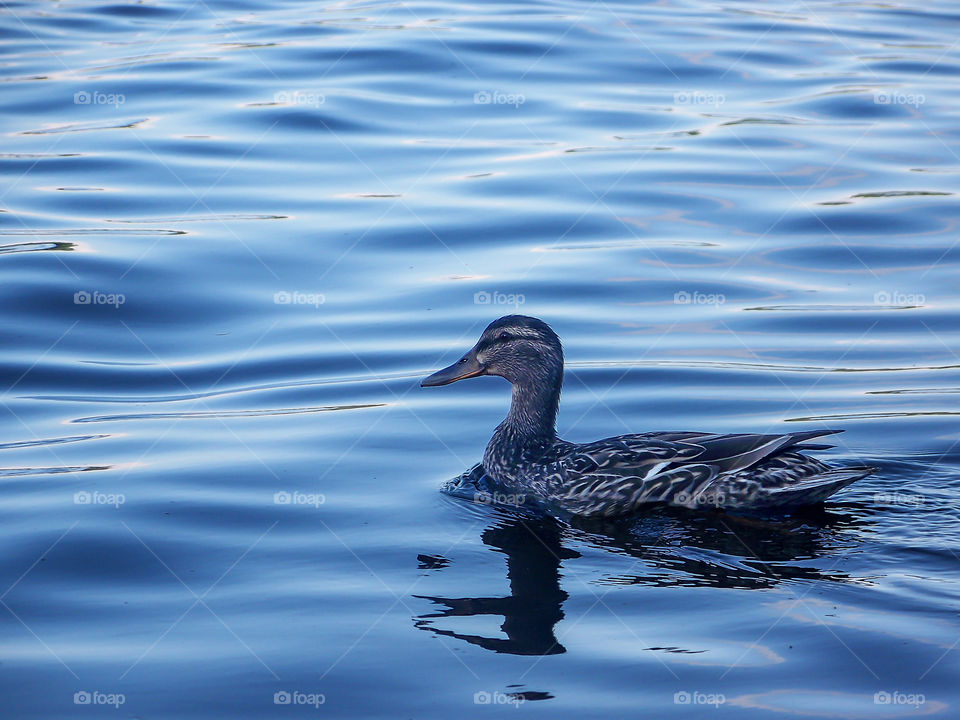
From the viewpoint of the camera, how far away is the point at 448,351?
10203 mm

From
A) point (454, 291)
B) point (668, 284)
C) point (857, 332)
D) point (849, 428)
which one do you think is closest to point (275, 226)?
point (454, 291)

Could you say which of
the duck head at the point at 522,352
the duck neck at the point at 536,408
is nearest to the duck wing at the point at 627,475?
the duck neck at the point at 536,408

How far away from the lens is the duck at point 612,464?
7.21 metres

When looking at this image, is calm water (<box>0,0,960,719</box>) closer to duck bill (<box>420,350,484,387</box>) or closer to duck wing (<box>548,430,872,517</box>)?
duck wing (<box>548,430,872,517</box>)

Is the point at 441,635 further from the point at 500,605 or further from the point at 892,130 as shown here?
the point at 892,130

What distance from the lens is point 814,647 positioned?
18.4ft

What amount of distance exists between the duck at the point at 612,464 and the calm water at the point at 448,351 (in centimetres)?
20

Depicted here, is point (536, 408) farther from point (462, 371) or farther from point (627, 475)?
point (627, 475)

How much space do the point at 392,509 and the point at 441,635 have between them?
168cm

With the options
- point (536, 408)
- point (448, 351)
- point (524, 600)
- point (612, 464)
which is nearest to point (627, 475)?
point (612, 464)

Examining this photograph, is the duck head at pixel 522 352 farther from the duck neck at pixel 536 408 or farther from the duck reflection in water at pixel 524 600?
the duck reflection in water at pixel 524 600

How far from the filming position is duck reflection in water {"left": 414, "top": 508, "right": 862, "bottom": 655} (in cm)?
602

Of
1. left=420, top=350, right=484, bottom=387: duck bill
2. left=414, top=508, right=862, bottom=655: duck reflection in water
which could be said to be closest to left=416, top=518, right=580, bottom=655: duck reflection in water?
left=414, top=508, right=862, bottom=655: duck reflection in water

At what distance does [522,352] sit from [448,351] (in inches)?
72.7
